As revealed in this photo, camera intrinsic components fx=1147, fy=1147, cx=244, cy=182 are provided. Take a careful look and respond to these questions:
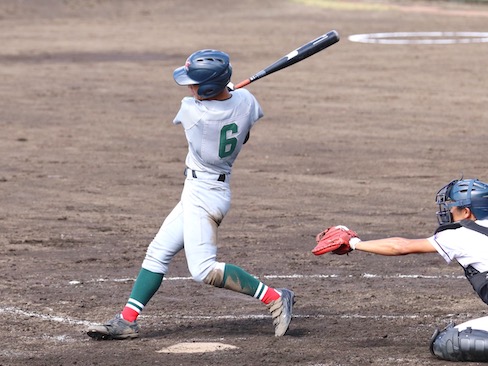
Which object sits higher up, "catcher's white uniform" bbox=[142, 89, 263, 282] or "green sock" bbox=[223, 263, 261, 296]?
"catcher's white uniform" bbox=[142, 89, 263, 282]

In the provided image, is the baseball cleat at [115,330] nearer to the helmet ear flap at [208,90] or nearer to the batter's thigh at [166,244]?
the batter's thigh at [166,244]

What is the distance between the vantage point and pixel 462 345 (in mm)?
6730

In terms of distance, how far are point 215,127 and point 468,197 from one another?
1.71 meters

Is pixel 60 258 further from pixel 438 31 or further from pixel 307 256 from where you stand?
pixel 438 31

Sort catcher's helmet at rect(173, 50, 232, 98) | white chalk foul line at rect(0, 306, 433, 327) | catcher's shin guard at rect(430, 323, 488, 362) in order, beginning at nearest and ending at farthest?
catcher's shin guard at rect(430, 323, 488, 362), catcher's helmet at rect(173, 50, 232, 98), white chalk foul line at rect(0, 306, 433, 327)

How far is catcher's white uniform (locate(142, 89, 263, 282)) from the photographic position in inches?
292

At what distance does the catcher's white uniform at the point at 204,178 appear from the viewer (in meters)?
7.41

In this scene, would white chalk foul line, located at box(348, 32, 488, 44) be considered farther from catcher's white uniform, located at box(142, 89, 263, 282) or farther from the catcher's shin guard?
the catcher's shin guard

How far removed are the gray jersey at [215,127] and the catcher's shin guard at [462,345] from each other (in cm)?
182

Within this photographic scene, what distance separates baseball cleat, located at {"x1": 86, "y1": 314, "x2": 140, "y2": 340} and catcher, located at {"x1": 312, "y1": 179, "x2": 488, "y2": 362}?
1488 mm

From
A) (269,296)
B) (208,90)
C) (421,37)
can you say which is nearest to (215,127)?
(208,90)

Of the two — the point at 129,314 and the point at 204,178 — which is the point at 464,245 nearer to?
the point at 204,178

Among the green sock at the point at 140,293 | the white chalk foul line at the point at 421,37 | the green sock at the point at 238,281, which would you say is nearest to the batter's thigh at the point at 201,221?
the green sock at the point at 238,281

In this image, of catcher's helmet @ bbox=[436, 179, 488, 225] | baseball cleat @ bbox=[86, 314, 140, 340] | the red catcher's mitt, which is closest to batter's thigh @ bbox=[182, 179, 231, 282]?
baseball cleat @ bbox=[86, 314, 140, 340]
